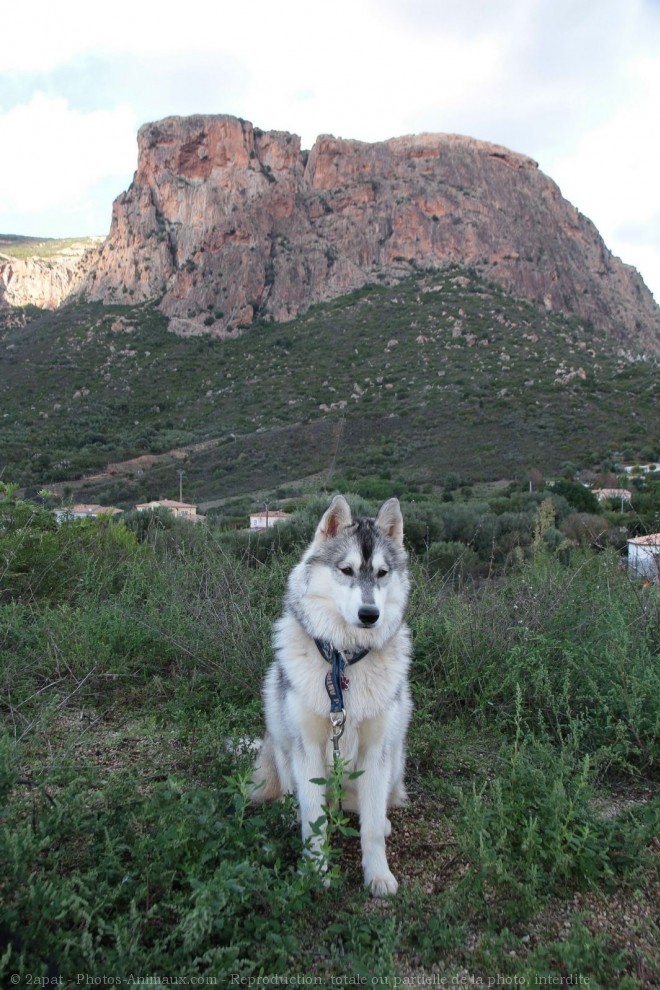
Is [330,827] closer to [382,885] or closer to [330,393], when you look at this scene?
[382,885]

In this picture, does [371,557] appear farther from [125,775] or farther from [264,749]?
[125,775]

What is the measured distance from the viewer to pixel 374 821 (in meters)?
2.62

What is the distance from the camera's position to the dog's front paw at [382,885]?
2469 millimetres

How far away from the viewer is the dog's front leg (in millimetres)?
2504

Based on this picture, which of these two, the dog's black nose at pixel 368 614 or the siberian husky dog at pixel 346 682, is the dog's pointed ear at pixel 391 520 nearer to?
the siberian husky dog at pixel 346 682

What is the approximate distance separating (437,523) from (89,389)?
45559 millimetres

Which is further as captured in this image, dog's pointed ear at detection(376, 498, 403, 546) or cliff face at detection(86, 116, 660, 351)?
cliff face at detection(86, 116, 660, 351)

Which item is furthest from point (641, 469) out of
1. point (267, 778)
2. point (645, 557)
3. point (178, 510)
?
point (267, 778)

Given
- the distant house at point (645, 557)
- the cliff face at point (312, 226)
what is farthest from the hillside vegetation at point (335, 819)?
the cliff face at point (312, 226)

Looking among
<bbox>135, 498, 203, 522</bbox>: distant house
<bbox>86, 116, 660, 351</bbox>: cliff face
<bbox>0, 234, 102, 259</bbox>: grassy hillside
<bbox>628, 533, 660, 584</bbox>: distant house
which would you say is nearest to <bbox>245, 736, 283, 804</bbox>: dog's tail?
<bbox>628, 533, 660, 584</bbox>: distant house

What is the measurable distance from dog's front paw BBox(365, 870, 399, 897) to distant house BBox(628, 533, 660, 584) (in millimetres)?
3665

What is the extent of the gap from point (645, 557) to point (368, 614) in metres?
3.89

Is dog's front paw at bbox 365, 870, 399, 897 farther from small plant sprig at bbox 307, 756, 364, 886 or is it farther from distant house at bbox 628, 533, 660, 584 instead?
distant house at bbox 628, 533, 660, 584

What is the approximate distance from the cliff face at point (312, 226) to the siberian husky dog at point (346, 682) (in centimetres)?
6668
